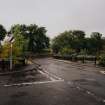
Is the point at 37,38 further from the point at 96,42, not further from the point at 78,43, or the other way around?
the point at 96,42

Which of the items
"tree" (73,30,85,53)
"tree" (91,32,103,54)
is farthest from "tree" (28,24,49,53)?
"tree" (91,32,103,54)

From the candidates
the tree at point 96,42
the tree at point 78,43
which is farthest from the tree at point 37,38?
the tree at point 96,42

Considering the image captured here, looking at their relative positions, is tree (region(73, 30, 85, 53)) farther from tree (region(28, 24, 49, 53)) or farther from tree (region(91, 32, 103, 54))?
tree (region(28, 24, 49, 53))

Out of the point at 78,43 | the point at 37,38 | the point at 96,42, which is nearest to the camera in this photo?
the point at 78,43

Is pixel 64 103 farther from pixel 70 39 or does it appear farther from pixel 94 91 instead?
pixel 70 39

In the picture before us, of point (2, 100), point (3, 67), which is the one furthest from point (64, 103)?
point (3, 67)

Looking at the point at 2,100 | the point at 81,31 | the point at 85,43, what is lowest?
the point at 2,100

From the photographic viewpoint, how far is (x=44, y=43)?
284ft

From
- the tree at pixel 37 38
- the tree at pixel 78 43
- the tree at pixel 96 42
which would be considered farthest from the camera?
the tree at pixel 37 38

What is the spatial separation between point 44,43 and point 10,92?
250 feet

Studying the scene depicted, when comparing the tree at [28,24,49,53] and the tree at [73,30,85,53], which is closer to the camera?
the tree at [73,30,85,53]

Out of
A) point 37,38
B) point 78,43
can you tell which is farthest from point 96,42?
point 37,38

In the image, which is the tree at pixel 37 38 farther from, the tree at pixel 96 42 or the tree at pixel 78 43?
the tree at pixel 96 42

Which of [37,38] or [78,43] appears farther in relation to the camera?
[37,38]
